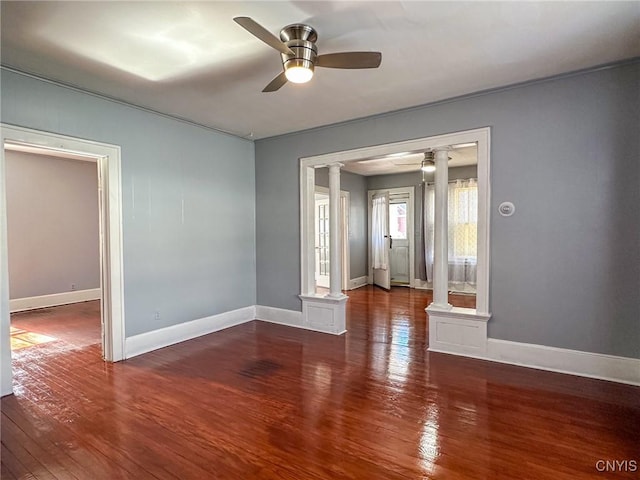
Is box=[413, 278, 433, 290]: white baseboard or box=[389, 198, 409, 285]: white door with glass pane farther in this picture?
box=[389, 198, 409, 285]: white door with glass pane

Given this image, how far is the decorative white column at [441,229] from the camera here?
12.5 ft

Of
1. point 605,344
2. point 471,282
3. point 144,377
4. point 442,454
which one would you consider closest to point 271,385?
point 144,377

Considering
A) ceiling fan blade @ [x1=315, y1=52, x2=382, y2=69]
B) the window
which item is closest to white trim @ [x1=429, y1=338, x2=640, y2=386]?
ceiling fan blade @ [x1=315, y1=52, x2=382, y2=69]

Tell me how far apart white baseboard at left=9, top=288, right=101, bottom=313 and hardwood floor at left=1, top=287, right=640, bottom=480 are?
100 inches

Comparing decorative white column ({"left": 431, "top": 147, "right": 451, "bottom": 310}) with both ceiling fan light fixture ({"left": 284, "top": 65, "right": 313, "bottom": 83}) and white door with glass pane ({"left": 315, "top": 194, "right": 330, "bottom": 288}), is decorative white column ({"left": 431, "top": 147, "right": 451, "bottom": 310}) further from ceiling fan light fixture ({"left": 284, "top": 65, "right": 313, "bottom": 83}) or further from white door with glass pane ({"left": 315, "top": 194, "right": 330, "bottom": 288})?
white door with glass pane ({"left": 315, "top": 194, "right": 330, "bottom": 288})

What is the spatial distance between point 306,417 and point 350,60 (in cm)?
252

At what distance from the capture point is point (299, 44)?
235cm

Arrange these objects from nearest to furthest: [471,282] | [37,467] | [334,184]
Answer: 1. [37,467]
2. [334,184]
3. [471,282]

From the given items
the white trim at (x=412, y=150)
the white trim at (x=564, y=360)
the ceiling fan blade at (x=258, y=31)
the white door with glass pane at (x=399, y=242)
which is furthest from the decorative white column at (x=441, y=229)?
the white door with glass pane at (x=399, y=242)

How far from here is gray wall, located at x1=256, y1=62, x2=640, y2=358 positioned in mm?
2916

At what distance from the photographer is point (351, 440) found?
2.18 m

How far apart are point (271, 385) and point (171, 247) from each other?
6.98 feet

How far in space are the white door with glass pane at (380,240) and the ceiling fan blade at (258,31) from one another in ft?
19.2

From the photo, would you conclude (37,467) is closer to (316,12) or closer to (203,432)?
(203,432)
